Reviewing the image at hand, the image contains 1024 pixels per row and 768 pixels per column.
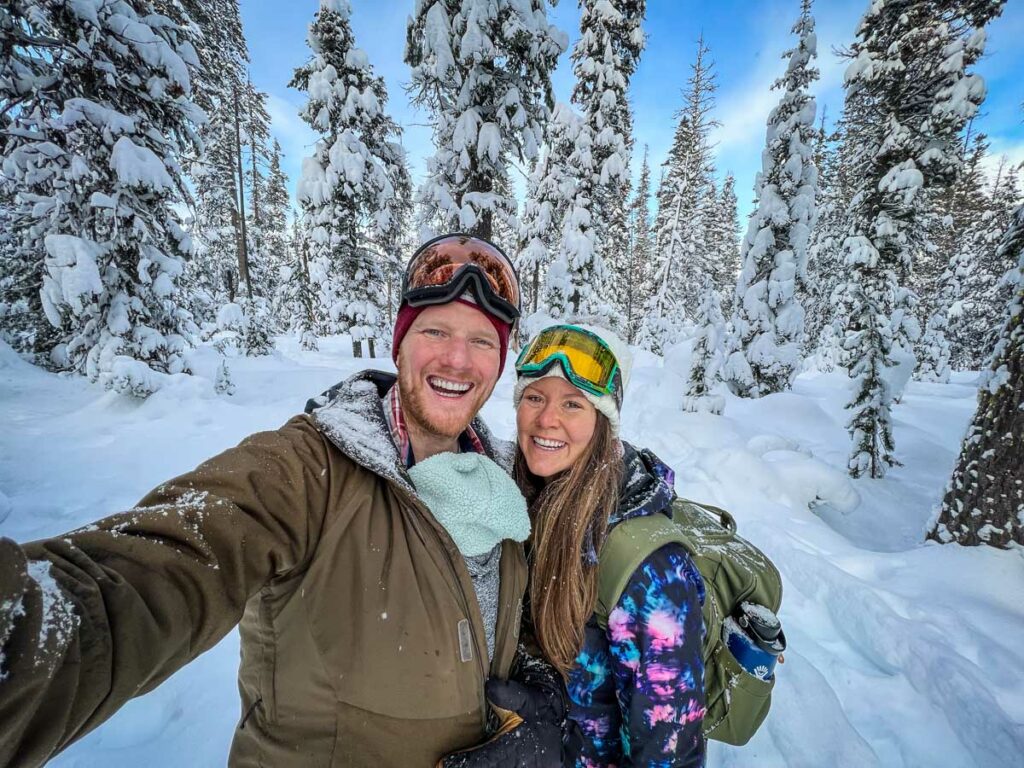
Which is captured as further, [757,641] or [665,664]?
[757,641]

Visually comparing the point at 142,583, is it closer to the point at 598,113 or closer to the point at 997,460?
the point at 997,460

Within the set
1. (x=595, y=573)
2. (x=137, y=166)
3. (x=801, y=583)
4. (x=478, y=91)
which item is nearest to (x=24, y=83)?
(x=137, y=166)

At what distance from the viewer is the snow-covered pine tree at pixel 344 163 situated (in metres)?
14.0

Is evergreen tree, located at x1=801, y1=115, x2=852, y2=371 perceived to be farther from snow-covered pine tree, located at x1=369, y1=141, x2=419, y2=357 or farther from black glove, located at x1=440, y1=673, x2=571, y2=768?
black glove, located at x1=440, y1=673, x2=571, y2=768

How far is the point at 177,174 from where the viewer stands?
819cm

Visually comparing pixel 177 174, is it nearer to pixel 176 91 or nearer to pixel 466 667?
pixel 176 91

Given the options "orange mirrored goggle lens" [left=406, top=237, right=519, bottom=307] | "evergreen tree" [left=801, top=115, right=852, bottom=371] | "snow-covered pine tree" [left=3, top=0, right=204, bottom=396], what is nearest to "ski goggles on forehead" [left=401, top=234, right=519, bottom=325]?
"orange mirrored goggle lens" [left=406, top=237, right=519, bottom=307]

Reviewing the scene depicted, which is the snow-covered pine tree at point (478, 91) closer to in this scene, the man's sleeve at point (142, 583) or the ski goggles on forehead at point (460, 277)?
the ski goggles on forehead at point (460, 277)

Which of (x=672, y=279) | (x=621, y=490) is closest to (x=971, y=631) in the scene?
(x=621, y=490)

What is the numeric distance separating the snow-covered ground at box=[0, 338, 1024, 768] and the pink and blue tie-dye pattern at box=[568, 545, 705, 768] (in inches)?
61.4

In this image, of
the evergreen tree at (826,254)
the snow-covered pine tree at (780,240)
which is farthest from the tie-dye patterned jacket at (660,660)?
the evergreen tree at (826,254)

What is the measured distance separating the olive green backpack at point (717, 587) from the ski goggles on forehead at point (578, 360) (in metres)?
0.78

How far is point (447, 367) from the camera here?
6.75 feet

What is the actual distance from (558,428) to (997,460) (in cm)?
537
